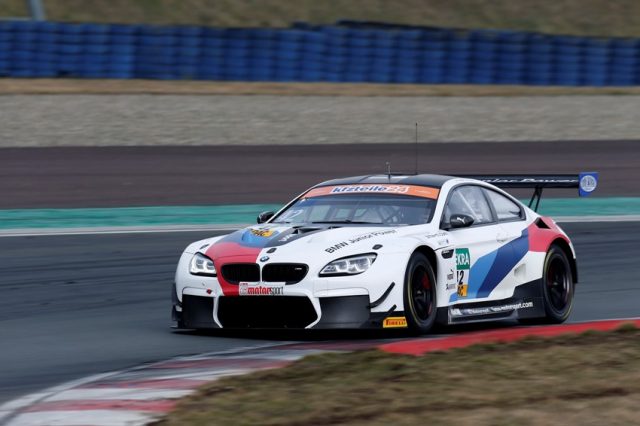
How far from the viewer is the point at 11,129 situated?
23.0 metres

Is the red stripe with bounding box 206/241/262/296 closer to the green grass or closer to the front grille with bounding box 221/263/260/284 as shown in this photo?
the front grille with bounding box 221/263/260/284

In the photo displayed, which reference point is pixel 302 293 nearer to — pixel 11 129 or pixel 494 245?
pixel 494 245

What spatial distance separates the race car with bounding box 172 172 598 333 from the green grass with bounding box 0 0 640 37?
27.6m

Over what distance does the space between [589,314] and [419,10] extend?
30490mm

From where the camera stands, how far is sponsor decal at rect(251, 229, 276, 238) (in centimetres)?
888

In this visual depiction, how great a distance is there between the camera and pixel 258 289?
8.42 meters

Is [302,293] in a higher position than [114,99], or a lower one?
lower

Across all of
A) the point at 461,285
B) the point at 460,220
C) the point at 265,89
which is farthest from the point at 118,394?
the point at 265,89

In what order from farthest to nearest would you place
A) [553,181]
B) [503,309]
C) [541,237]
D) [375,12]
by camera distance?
1. [375,12]
2. [553,181]
3. [541,237]
4. [503,309]

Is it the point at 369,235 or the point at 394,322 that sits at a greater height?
the point at 369,235

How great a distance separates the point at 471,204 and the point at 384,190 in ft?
2.27

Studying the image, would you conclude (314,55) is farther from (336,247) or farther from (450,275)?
(336,247)

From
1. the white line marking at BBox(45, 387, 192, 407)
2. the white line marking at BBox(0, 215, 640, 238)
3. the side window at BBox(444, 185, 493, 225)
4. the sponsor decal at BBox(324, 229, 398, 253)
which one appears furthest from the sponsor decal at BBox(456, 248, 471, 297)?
the white line marking at BBox(0, 215, 640, 238)

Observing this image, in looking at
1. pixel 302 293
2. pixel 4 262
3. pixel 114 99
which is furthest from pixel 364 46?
pixel 302 293
